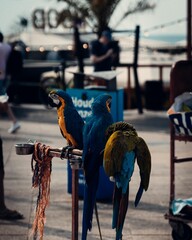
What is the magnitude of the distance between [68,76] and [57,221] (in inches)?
576

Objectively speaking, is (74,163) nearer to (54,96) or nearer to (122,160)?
(122,160)

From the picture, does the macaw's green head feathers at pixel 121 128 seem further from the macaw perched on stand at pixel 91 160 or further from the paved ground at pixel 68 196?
the paved ground at pixel 68 196

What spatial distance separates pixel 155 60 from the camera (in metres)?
33.3

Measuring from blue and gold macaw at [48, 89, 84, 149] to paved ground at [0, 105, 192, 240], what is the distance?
47 cm

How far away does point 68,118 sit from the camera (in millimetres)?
5785

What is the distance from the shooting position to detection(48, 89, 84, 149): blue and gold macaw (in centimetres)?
561

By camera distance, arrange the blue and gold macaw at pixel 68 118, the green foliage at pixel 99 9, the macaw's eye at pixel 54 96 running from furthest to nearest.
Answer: the green foliage at pixel 99 9 → the blue and gold macaw at pixel 68 118 → the macaw's eye at pixel 54 96

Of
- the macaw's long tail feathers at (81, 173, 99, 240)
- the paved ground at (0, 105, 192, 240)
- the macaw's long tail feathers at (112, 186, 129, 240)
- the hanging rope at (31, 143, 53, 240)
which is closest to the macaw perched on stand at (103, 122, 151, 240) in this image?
the macaw's long tail feathers at (112, 186, 129, 240)

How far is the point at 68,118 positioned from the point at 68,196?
311cm

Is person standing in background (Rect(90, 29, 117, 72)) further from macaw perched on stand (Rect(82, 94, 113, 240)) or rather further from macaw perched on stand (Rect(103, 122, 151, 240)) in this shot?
macaw perched on stand (Rect(103, 122, 151, 240))

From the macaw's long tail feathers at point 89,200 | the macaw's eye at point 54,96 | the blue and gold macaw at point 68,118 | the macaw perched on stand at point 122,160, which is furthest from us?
the blue and gold macaw at point 68,118

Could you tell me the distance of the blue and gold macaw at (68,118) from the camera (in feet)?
18.4

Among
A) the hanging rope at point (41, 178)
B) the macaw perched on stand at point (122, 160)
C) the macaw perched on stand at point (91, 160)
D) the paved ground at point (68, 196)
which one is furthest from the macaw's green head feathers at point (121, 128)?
the paved ground at point (68, 196)

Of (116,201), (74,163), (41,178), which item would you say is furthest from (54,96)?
(116,201)
